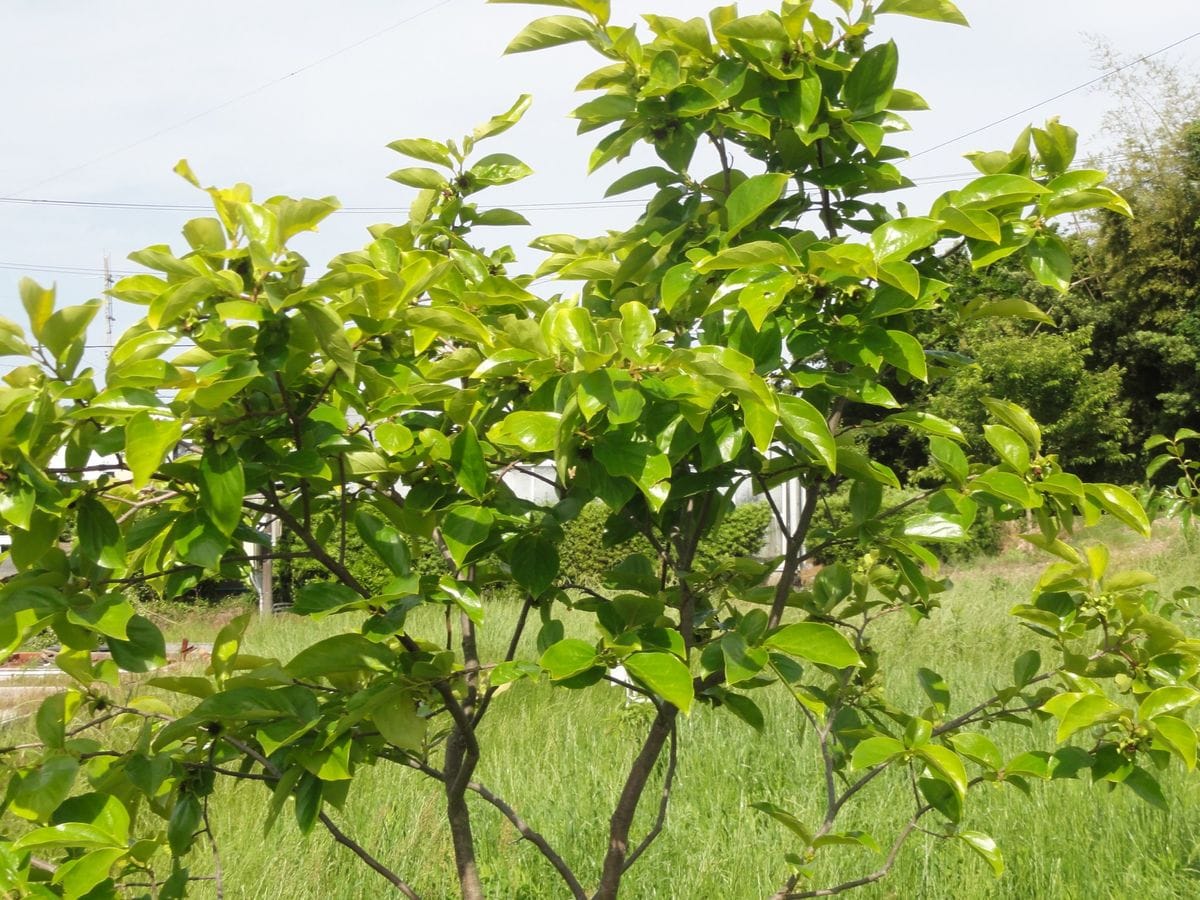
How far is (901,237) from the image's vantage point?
4.03 ft

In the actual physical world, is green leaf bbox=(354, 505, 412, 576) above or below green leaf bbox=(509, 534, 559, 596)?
above

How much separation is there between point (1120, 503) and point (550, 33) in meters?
1.00

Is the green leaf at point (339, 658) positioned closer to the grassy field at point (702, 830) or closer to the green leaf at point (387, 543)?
the green leaf at point (387, 543)

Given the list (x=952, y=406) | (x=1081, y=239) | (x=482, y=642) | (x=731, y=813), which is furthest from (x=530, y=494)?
(x=1081, y=239)

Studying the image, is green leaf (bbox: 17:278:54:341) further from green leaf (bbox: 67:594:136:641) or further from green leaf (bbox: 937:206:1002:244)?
green leaf (bbox: 937:206:1002:244)

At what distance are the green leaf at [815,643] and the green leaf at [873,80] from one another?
0.71 meters

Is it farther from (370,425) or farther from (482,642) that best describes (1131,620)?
(482,642)

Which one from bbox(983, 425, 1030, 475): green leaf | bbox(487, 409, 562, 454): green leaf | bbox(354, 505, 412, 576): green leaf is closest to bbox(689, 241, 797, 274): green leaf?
bbox(487, 409, 562, 454): green leaf

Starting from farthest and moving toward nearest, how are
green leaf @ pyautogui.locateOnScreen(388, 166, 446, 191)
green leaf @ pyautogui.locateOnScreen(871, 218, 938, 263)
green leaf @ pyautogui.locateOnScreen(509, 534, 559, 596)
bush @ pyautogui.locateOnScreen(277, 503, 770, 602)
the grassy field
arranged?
bush @ pyautogui.locateOnScreen(277, 503, 770, 602) → the grassy field → green leaf @ pyautogui.locateOnScreen(388, 166, 446, 191) → green leaf @ pyautogui.locateOnScreen(509, 534, 559, 596) → green leaf @ pyautogui.locateOnScreen(871, 218, 938, 263)

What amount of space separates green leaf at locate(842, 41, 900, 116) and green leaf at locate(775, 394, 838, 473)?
52 cm

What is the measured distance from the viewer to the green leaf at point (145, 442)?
1.00 meters

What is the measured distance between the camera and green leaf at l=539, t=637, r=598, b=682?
1.10 metres

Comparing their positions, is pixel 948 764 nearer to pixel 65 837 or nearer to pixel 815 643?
pixel 815 643

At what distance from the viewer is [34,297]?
109 centimetres
